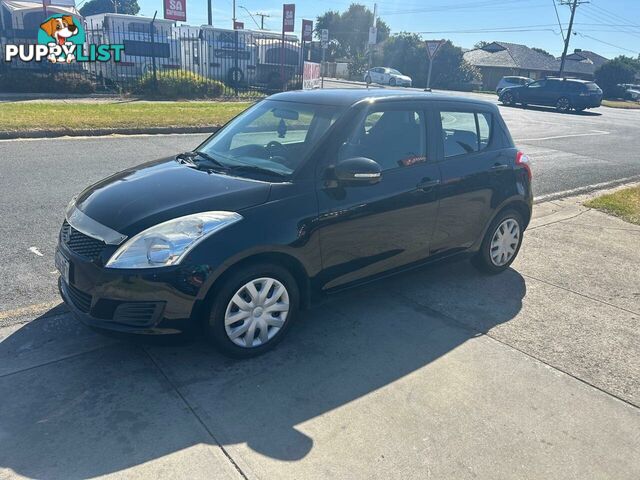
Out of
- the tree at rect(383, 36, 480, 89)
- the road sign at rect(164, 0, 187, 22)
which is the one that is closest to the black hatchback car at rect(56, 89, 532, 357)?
the road sign at rect(164, 0, 187, 22)

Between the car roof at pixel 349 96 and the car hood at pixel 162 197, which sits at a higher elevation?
the car roof at pixel 349 96

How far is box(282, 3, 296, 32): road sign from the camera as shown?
20.1 meters

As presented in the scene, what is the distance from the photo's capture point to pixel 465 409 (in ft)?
10.0

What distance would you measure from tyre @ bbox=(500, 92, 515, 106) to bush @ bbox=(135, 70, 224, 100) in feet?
57.8

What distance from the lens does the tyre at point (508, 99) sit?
96.5ft

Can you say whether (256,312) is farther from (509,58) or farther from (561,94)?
(509,58)

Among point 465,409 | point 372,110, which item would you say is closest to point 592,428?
point 465,409

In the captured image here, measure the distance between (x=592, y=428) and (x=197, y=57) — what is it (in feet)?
73.0

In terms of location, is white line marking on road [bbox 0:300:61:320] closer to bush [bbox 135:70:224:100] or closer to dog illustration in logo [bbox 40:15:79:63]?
bush [bbox 135:70:224:100]

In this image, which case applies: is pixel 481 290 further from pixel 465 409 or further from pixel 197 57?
pixel 197 57

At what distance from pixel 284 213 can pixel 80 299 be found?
134 centimetres

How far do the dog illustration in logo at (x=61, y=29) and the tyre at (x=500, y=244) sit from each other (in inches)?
731

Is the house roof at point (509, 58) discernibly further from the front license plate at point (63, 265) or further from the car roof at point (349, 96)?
the front license plate at point (63, 265)

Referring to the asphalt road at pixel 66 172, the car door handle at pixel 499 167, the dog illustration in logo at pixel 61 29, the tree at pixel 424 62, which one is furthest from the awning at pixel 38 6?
the tree at pixel 424 62
